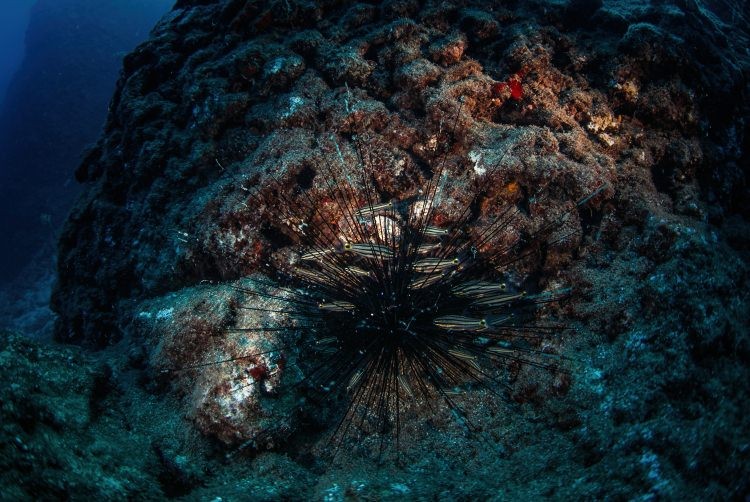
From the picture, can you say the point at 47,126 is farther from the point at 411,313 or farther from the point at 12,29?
the point at 12,29

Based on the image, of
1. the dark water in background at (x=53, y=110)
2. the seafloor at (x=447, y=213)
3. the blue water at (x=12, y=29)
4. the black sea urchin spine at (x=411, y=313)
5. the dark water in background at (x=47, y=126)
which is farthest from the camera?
the blue water at (x=12, y=29)

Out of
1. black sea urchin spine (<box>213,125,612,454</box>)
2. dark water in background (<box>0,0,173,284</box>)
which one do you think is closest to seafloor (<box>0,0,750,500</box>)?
black sea urchin spine (<box>213,125,612,454</box>)

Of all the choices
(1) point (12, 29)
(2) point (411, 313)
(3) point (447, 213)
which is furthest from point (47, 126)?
(1) point (12, 29)

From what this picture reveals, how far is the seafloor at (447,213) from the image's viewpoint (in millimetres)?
2451

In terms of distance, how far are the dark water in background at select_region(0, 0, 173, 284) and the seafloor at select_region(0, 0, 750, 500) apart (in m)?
15.4

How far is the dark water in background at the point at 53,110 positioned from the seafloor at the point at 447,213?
15439 millimetres

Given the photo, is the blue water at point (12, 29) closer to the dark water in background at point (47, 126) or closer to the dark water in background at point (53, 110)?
the dark water in background at point (47, 126)

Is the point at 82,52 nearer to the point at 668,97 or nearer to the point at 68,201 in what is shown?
the point at 68,201

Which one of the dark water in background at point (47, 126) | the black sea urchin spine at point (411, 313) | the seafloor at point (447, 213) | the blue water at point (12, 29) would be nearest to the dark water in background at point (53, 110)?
the dark water in background at point (47, 126)

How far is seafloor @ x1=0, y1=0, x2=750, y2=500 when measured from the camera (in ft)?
8.04

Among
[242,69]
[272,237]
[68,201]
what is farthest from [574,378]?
[68,201]

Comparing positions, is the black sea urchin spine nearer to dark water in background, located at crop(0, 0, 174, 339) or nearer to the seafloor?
the seafloor

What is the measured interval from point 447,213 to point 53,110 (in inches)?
997

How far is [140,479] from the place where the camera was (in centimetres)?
252
